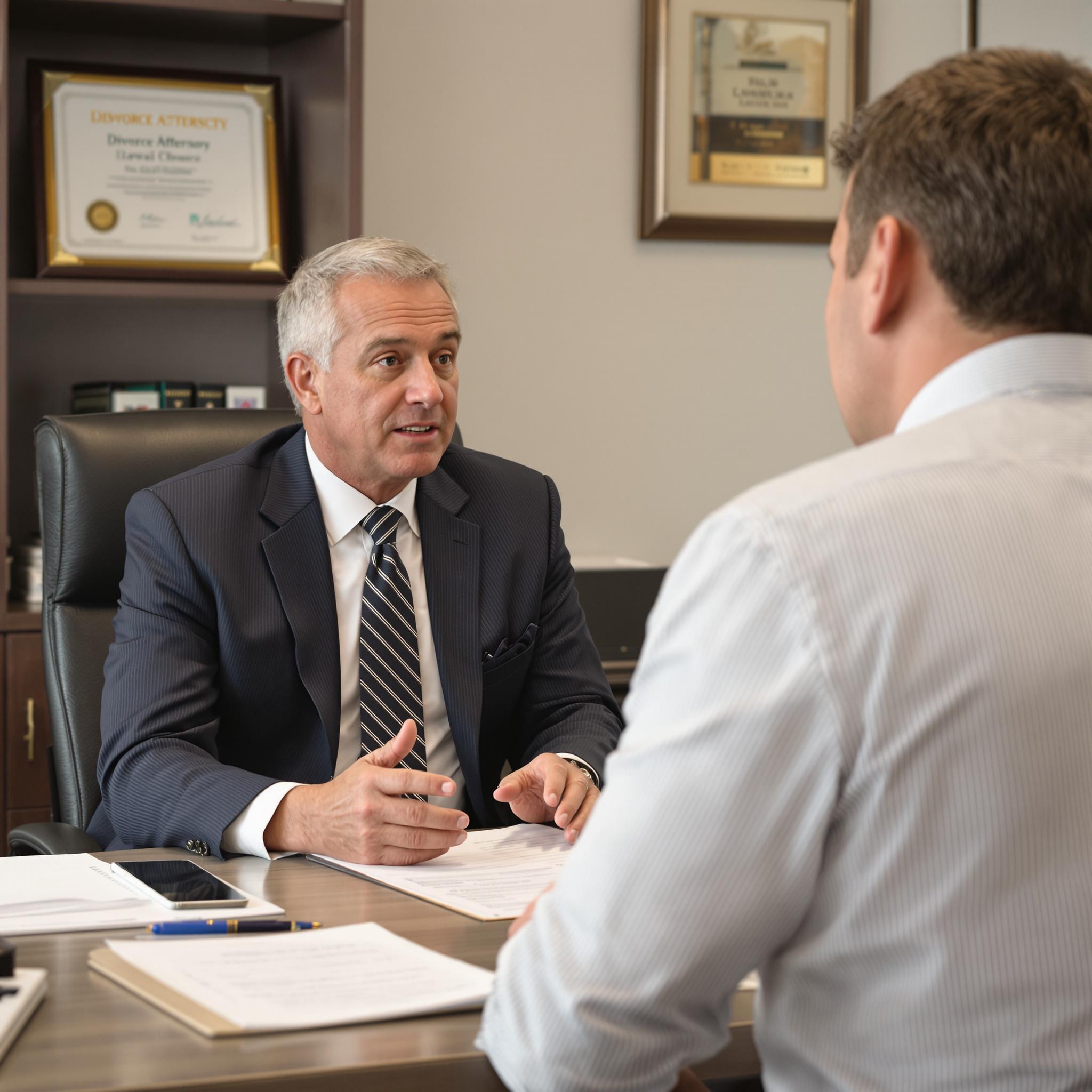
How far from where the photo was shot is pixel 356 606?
1842 millimetres

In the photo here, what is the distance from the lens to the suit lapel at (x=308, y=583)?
174 cm

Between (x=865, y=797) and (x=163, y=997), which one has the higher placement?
(x=865, y=797)

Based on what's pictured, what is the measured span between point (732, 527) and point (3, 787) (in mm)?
2225

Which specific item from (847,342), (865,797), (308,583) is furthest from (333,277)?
(865,797)

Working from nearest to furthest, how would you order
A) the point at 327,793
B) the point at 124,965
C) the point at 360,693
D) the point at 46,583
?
the point at 124,965, the point at 327,793, the point at 360,693, the point at 46,583

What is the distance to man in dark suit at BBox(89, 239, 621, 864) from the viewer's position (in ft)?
5.45

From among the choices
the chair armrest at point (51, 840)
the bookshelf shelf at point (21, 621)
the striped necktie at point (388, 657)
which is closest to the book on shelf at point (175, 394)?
the bookshelf shelf at point (21, 621)

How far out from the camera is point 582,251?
329cm

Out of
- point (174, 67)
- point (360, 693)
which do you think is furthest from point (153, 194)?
point (360, 693)

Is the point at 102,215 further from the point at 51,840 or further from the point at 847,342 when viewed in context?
the point at 847,342

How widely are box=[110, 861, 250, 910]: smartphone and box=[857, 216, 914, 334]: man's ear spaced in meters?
0.75

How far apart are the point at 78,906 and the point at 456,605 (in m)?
0.74

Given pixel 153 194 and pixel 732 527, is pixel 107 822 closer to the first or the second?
pixel 732 527

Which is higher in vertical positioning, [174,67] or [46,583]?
[174,67]
